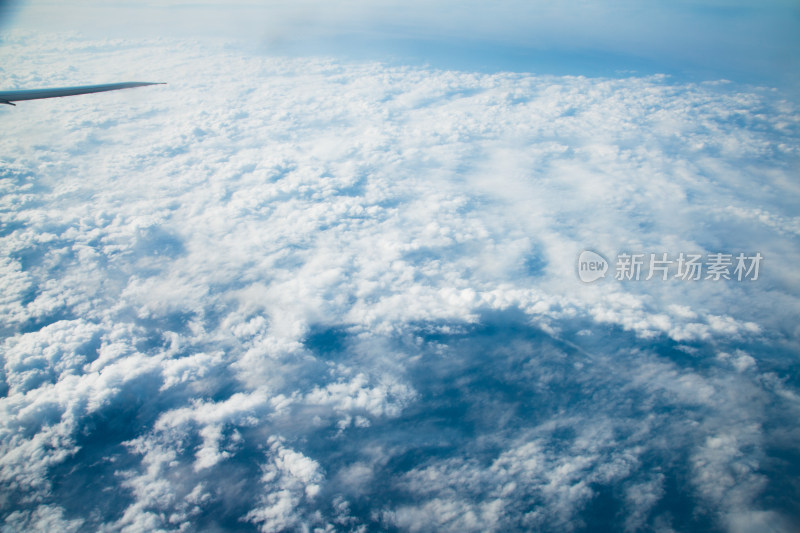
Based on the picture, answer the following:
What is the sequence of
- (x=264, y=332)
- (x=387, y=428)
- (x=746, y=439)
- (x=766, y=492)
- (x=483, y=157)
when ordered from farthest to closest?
(x=483, y=157)
(x=264, y=332)
(x=387, y=428)
(x=746, y=439)
(x=766, y=492)

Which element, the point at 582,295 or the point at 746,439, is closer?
the point at 746,439

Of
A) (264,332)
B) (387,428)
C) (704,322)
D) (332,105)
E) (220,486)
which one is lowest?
(220,486)

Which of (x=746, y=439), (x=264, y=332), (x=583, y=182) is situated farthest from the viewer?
(x=583, y=182)

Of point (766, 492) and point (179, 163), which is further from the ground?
point (179, 163)

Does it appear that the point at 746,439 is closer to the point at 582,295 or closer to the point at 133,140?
the point at 582,295

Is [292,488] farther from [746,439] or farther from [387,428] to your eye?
[746,439]

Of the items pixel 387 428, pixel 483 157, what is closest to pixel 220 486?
pixel 387 428

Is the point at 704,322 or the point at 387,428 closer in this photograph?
the point at 387,428

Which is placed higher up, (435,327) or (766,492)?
(435,327)

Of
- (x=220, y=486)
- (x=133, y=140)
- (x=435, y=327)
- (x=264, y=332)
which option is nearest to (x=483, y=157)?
(x=435, y=327)
